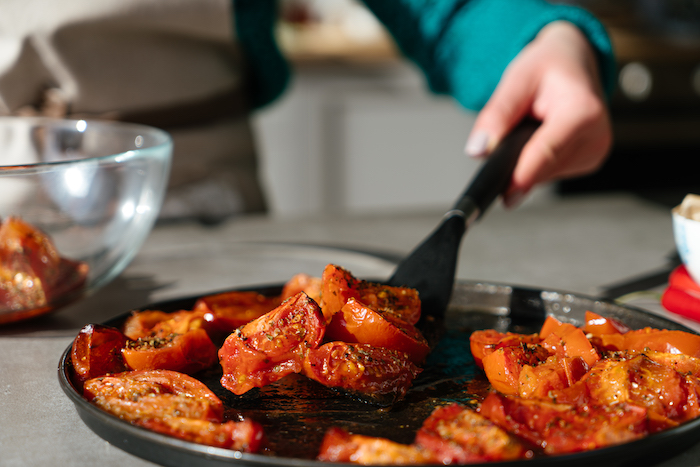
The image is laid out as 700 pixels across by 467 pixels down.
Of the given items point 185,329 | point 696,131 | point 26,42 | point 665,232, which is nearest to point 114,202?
point 185,329

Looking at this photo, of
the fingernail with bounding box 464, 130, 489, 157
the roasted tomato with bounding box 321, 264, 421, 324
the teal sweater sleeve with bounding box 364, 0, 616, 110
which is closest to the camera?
the roasted tomato with bounding box 321, 264, 421, 324

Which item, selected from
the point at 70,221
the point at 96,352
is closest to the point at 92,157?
the point at 70,221

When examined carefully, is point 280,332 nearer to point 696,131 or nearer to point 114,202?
point 114,202

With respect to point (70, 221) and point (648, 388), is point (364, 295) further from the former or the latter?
point (70, 221)

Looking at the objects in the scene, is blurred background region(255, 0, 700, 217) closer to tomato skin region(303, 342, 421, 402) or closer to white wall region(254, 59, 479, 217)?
white wall region(254, 59, 479, 217)

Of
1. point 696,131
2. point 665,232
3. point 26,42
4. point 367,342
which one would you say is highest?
point 26,42

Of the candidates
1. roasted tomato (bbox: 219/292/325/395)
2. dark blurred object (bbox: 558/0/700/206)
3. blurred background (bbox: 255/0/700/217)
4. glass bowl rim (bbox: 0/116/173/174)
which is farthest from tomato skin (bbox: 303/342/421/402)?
dark blurred object (bbox: 558/0/700/206)
